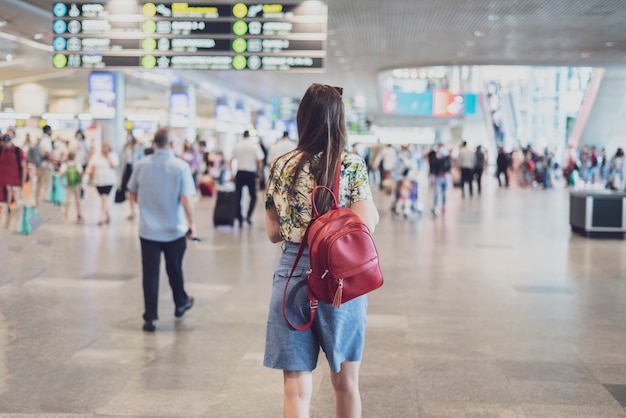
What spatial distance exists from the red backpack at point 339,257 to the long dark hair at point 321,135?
3.6 inches

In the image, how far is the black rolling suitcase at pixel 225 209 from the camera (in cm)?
1545

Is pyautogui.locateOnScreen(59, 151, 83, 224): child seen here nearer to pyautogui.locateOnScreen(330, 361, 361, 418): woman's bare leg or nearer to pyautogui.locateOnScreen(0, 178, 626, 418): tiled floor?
pyautogui.locateOnScreen(0, 178, 626, 418): tiled floor

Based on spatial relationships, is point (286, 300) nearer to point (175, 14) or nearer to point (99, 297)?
point (99, 297)

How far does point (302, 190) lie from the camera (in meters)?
3.34

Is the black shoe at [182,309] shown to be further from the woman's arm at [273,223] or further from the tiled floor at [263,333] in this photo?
the woman's arm at [273,223]

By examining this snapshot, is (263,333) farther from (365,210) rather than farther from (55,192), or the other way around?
(55,192)

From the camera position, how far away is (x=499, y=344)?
6.48m

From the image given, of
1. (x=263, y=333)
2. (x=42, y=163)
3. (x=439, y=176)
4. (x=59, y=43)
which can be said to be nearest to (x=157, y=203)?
(x=263, y=333)

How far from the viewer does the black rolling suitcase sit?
608 inches

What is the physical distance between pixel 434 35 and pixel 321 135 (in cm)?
1926

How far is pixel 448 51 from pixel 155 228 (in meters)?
20.0

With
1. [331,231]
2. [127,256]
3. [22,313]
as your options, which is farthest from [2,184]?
[331,231]

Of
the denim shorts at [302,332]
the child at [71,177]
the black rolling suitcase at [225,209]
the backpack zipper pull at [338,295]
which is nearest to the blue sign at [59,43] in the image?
the child at [71,177]

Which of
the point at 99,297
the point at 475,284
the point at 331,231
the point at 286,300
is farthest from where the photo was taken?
the point at 475,284
